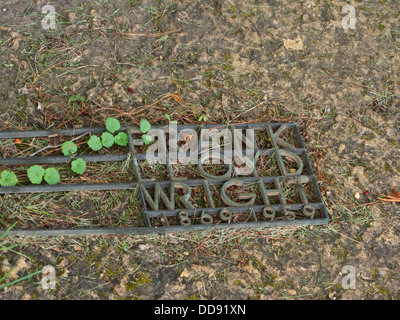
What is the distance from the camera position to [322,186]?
120 inches

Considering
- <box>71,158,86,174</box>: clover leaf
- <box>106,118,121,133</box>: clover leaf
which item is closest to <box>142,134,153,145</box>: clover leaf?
<box>106,118,121,133</box>: clover leaf

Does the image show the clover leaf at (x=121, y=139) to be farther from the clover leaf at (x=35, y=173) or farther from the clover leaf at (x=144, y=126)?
the clover leaf at (x=35, y=173)

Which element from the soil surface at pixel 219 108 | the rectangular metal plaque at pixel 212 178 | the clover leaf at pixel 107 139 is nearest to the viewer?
the soil surface at pixel 219 108

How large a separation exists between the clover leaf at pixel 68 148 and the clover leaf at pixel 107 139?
0.66 feet

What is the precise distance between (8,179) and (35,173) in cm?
18

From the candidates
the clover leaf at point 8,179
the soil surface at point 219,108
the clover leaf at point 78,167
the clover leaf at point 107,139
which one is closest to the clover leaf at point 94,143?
the clover leaf at point 107,139

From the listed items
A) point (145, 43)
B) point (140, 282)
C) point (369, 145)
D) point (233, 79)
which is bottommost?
point (140, 282)

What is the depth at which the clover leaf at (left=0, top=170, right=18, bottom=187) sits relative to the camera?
279cm

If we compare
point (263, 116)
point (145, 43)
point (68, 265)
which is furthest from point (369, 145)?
point (68, 265)

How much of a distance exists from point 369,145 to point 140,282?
6.65 feet

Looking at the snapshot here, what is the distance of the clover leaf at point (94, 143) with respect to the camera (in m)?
2.95

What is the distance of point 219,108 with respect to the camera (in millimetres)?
3320

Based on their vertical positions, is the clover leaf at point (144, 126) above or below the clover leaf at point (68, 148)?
above

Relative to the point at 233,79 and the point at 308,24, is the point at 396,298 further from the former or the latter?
the point at 308,24
